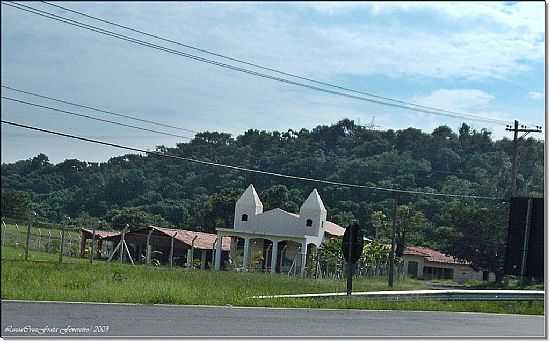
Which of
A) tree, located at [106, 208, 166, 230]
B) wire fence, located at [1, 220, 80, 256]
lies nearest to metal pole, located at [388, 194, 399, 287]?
tree, located at [106, 208, 166, 230]

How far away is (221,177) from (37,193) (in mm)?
4895

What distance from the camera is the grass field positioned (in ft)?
51.6

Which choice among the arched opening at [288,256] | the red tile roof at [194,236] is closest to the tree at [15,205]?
the red tile roof at [194,236]

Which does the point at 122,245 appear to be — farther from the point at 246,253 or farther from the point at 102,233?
the point at 246,253

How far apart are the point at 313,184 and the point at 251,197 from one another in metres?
1.99

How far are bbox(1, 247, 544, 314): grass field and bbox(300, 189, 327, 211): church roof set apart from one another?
223 cm

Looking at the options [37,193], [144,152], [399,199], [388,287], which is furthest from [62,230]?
[399,199]

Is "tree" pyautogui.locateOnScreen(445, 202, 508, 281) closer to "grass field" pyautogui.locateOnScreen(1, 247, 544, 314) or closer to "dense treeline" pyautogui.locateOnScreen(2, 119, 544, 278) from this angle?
"dense treeline" pyautogui.locateOnScreen(2, 119, 544, 278)

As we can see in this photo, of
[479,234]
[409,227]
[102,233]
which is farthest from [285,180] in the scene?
[479,234]

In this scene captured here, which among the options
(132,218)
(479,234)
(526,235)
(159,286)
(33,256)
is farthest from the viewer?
(479,234)

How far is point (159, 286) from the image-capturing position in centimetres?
1731

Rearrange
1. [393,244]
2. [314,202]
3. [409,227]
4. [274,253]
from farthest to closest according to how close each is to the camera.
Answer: [409,227] < [393,244] < [314,202] < [274,253]

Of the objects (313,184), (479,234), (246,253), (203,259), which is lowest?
(203,259)

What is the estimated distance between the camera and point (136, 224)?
20406 mm
